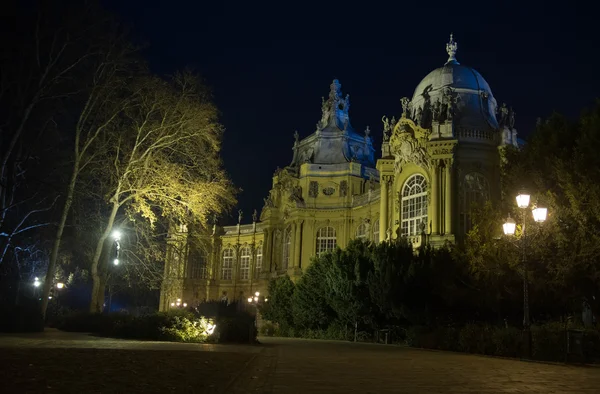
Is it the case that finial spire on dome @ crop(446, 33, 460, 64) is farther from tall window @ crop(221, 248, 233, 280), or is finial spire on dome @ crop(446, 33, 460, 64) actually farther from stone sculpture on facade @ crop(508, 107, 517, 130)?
tall window @ crop(221, 248, 233, 280)

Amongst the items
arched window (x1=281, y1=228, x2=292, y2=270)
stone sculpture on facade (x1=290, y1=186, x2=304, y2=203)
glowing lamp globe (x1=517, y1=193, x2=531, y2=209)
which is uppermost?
stone sculpture on facade (x1=290, y1=186, x2=304, y2=203)

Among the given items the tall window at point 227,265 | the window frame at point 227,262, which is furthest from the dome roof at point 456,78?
the tall window at point 227,265

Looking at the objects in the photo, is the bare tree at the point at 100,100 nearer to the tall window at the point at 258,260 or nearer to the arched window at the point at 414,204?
the arched window at the point at 414,204

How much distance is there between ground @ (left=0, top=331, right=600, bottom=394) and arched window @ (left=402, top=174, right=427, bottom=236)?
2276 cm

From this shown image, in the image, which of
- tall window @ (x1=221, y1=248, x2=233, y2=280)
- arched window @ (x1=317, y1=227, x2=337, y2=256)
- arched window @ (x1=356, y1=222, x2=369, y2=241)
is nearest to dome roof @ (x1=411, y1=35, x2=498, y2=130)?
arched window @ (x1=356, y1=222, x2=369, y2=241)

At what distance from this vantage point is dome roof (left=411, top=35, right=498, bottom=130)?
3900 cm

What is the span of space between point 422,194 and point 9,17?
82.4ft

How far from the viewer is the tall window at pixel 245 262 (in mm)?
69944

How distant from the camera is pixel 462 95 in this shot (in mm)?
39938

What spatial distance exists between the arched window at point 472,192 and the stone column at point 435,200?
1.45 metres

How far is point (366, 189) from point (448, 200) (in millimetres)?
20879

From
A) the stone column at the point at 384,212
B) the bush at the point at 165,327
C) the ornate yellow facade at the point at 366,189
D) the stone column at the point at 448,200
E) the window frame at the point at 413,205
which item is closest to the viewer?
the bush at the point at 165,327

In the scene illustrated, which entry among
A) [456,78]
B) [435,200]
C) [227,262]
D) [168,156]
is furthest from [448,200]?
[227,262]

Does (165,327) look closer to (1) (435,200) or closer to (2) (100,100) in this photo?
(2) (100,100)
